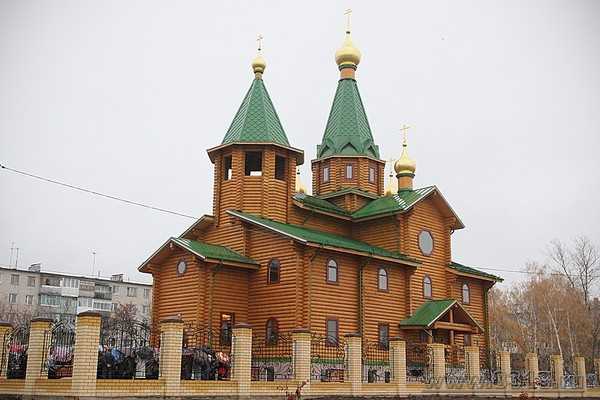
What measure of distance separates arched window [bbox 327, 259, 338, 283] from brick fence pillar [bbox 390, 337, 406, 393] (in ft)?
15.7

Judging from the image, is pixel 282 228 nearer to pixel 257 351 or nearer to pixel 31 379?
pixel 257 351

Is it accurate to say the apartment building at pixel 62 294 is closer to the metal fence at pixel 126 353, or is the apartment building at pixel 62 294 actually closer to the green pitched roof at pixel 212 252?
the green pitched roof at pixel 212 252

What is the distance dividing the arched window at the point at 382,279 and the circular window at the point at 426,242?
2857 mm

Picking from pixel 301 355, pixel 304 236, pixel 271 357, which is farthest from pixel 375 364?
pixel 301 355

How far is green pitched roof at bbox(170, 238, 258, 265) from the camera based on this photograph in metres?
24.7

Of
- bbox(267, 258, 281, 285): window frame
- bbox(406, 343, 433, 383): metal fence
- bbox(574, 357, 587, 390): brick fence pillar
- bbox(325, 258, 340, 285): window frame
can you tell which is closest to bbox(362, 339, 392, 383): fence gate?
bbox(406, 343, 433, 383): metal fence

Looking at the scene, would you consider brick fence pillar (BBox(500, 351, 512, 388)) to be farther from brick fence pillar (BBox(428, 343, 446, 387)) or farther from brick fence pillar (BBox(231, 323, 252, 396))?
brick fence pillar (BBox(231, 323, 252, 396))

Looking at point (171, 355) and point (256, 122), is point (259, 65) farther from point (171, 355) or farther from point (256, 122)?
point (171, 355)

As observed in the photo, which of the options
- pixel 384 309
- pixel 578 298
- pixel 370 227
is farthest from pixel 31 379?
pixel 578 298

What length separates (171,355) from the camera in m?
15.9

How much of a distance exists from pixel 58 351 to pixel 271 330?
9488 millimetres

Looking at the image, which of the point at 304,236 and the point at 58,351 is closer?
the point at 58,351

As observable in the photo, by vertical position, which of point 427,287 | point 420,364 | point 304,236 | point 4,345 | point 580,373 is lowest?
point 580,373

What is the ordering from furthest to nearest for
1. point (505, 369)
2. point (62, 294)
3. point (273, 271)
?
point (62, 294)
point (273, 271)
point (505, 369)
